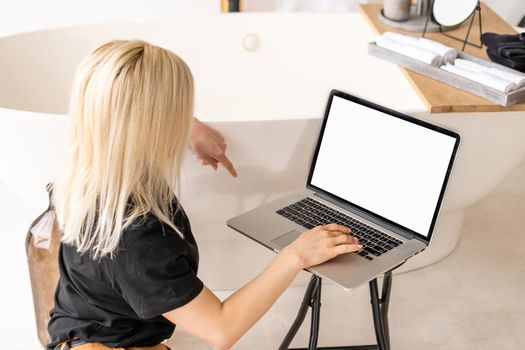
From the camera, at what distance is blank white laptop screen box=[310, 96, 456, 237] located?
160 cm

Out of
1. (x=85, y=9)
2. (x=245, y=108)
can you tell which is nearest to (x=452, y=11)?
(x=245, y=108)

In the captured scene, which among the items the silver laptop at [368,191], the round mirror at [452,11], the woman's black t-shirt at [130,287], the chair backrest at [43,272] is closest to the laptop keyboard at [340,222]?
the silver laptop at [368,191]

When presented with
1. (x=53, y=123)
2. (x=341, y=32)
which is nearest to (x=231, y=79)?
(x=341, y=32)

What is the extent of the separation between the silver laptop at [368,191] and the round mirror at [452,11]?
2.65 ft

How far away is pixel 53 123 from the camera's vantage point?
2029mm

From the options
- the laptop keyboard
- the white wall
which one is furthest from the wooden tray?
the white wall

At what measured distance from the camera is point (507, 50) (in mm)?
2117

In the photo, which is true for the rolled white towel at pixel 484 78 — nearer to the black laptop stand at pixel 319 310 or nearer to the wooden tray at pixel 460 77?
the wooden tray at pixel 460 77

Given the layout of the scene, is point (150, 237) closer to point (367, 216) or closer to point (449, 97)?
point (367, 216)

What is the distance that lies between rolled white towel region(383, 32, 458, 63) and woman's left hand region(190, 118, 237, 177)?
2.10 ft

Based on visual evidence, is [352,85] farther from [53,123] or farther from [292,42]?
[53,123]

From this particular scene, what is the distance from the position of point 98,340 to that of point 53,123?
0.73m

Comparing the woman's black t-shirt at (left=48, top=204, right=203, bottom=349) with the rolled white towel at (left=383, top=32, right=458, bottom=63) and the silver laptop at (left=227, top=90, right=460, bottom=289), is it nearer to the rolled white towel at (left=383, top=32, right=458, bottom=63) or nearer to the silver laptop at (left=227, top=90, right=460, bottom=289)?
the silver laptop at (left=227, top=90, right=460, bottom=289)

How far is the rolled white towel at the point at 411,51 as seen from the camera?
2.14 m
